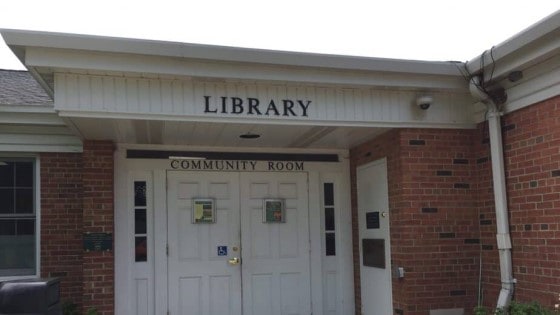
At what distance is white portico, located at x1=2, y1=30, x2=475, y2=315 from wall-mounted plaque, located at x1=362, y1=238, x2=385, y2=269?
38cm

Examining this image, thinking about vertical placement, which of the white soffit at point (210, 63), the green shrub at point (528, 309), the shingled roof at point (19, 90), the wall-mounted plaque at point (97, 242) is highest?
the shingled roof at point (19, 90)

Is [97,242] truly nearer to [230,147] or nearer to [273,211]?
[230,147]

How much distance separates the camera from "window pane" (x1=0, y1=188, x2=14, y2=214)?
812 centimetres

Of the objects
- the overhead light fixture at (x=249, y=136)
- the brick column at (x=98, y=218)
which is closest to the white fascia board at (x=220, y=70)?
the overhead light fixture at (x=249, y=136)

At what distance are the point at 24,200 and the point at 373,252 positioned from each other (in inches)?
192

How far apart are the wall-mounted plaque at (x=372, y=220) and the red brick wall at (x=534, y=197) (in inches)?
64.8

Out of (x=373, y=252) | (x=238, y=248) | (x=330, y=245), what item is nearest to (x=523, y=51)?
(x=373, y=252)

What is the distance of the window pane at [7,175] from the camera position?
8156 mm

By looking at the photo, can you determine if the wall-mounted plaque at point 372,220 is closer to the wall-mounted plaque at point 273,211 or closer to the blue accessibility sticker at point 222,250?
the wall-mounted plaque at point 273,211

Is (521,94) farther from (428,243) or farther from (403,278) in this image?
(403,278)

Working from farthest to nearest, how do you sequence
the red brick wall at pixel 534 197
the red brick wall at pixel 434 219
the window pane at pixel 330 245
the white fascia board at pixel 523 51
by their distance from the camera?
the window pane at pixel 330 245, the red brick wall at pixel 434 219, the red brick wall at pixel 534 197, the white fascia board at pixel 523 51

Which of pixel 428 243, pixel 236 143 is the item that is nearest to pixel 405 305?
pixel 428 243

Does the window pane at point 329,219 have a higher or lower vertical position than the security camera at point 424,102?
lower

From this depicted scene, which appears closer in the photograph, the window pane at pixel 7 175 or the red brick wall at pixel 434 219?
the red brick wall at pixel 434 219
